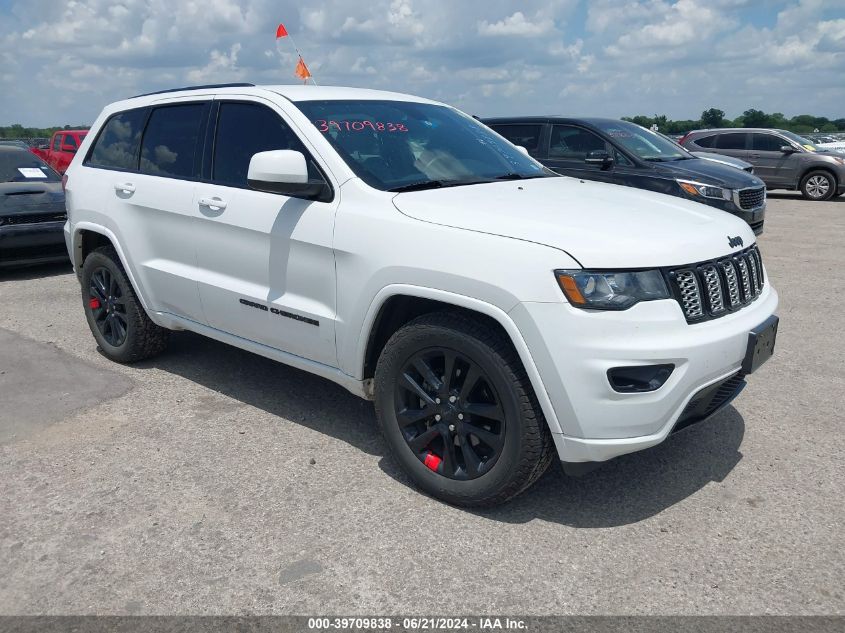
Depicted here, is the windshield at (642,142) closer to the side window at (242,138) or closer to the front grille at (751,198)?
the front grille at (751,198)

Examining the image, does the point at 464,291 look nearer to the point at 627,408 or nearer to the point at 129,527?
the point at 627,408

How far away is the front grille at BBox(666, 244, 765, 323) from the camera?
294 cm

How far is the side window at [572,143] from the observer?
927 cm

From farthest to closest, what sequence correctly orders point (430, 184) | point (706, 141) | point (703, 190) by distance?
point (706, 141) → point (703, 190) → point (430, 184)

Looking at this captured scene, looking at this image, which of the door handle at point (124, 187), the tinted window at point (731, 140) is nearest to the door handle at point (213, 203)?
the door handle at point (124, 187)

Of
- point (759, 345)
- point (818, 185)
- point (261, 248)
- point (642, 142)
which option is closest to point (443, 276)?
point (261, 248)

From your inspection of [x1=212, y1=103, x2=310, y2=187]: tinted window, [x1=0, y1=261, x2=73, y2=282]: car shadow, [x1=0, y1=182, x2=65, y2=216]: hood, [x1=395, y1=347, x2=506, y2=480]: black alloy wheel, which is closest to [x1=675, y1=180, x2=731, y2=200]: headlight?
[x1=212, y1=103, x2=310, y2=187]: tinted window

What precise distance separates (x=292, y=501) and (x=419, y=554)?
0.72 m

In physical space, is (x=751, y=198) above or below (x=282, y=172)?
below

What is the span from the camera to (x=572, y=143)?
9.38 meters

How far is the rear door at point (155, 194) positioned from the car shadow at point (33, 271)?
426cm

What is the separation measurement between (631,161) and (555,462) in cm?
613

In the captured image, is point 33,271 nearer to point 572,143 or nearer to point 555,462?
point 572,143

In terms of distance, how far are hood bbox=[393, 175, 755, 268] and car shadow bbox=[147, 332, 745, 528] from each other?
86 cm
